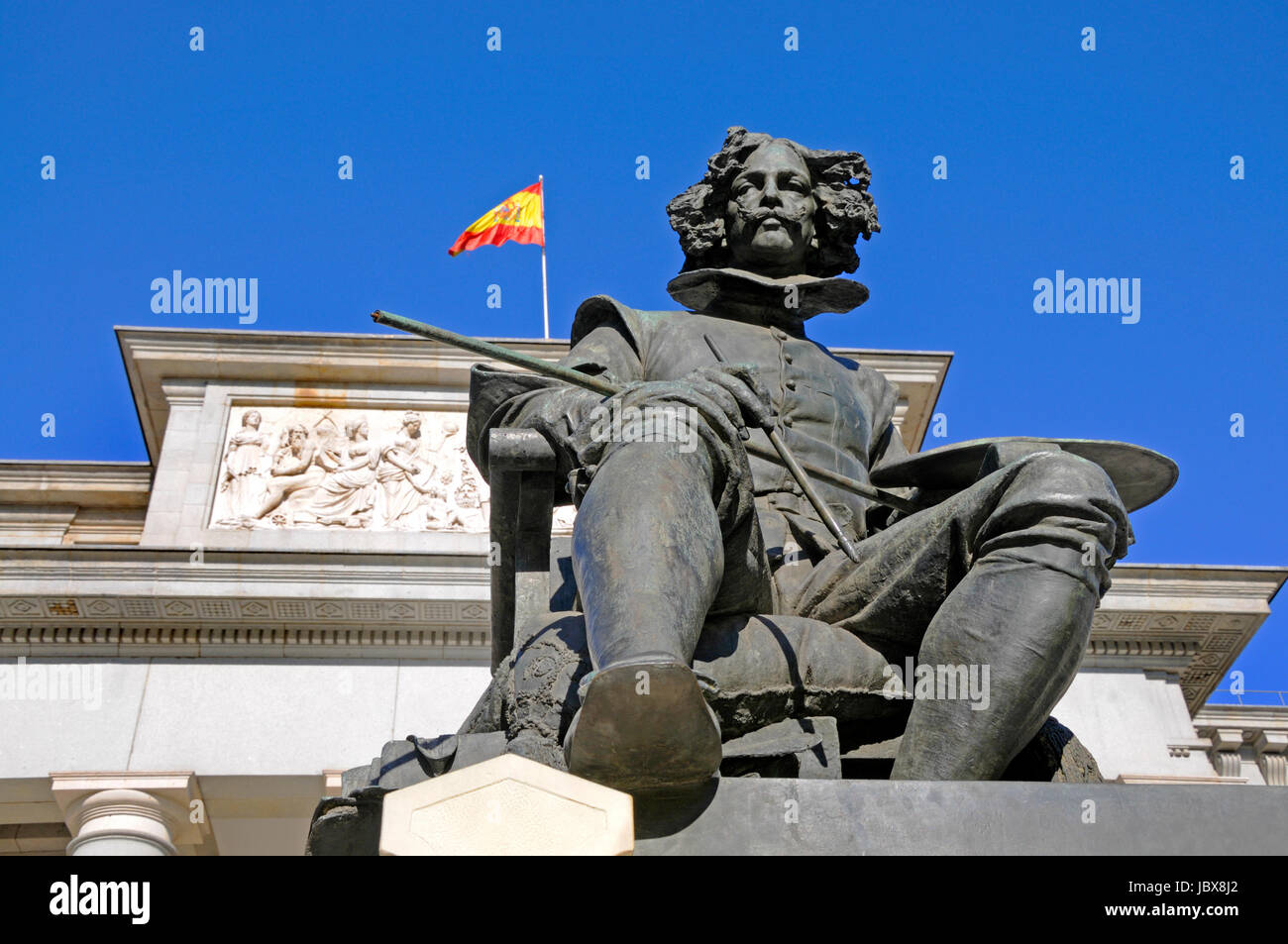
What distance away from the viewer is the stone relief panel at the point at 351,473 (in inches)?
743

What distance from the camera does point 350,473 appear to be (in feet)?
62.8

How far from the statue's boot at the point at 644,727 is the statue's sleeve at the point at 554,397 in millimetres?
1260

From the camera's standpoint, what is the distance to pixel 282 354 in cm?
1998

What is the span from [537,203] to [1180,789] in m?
20.8

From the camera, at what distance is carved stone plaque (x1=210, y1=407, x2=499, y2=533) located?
61.9 ft

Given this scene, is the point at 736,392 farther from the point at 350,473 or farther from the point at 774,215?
the point at 350,473

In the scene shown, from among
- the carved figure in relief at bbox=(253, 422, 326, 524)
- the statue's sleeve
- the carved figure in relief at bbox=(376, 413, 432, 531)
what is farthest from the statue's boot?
the carved figure in relief at bbox=(253, 422, 326, 524)

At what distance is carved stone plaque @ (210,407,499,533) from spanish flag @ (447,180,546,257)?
4.36 m

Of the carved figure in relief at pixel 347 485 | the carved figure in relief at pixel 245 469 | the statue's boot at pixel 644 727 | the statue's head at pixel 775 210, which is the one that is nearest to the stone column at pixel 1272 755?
the carved figure in relief at pixel 347 485

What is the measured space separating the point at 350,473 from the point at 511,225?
19.2 ft

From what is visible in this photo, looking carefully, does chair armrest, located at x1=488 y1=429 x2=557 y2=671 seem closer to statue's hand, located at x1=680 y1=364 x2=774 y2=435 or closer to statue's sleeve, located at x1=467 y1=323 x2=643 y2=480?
statue's sleeve, located at x1=467 y1=323 x2=643 y2=480

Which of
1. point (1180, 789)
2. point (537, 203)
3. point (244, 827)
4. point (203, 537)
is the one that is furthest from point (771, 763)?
point (537, 203)

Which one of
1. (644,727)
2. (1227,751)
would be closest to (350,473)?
(1227,751)
